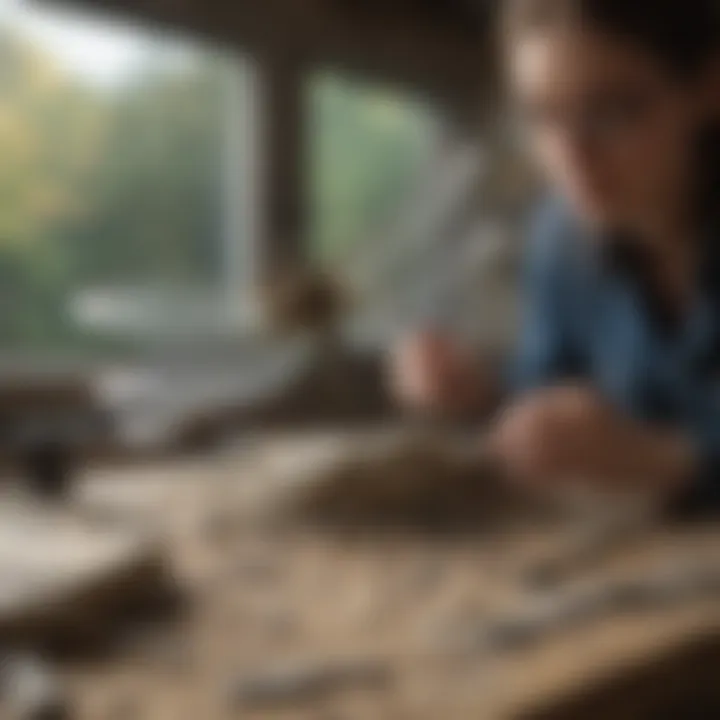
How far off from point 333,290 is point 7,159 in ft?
0.62

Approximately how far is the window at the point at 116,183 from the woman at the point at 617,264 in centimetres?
13

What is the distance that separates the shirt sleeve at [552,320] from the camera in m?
0.69

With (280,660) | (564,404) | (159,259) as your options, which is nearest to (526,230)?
(159,259)

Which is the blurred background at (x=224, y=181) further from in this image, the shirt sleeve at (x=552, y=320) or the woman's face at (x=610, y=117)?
the woman's face at (x=610, y=117)

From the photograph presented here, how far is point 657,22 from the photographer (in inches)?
21.4

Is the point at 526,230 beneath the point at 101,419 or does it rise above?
above

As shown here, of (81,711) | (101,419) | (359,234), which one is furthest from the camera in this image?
(359,234)

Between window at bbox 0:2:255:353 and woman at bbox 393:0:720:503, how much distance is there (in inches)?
5.1

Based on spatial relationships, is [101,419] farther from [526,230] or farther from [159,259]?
[526,230]

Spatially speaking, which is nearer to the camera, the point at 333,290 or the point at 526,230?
the point at 333,290

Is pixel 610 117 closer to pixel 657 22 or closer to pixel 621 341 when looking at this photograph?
pixel 657 22

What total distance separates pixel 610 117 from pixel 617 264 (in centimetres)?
12

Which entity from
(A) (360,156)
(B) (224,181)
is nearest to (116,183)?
(B) (224,181)

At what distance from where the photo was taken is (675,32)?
0.55 meters
